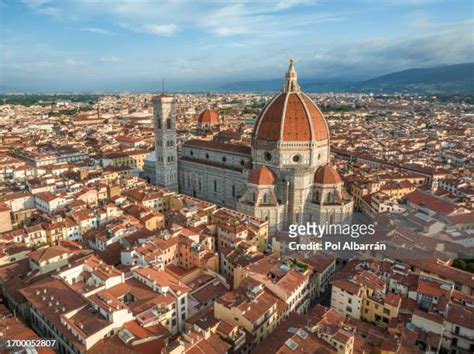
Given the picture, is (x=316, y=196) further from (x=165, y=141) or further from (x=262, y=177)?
(x=165, y=141)

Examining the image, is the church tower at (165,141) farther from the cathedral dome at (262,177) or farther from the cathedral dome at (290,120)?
the cathedral dome at (262,177)

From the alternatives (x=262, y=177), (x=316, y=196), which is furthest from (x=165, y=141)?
(x=316, y=196)

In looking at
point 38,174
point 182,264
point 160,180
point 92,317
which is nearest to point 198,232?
point 182,264

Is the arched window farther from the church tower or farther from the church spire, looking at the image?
the church tower

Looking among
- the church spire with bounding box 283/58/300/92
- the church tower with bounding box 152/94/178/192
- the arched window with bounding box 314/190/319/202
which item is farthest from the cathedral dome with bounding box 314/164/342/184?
the church tower with bounding box 152/94/178/192

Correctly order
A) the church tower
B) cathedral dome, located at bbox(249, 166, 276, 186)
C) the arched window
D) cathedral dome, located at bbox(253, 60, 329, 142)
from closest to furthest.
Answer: cathedral dome, located at bbox(249, 166, 276, 186)
the arched window
cathedral dome, located at bbox(253, 60, 329, 142)
the church tower

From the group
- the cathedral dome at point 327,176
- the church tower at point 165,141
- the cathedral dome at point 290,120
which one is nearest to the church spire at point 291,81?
the cathedral dome at point 290,120

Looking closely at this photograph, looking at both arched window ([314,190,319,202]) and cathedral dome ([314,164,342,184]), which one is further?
arched window ([314,190,319,202])
